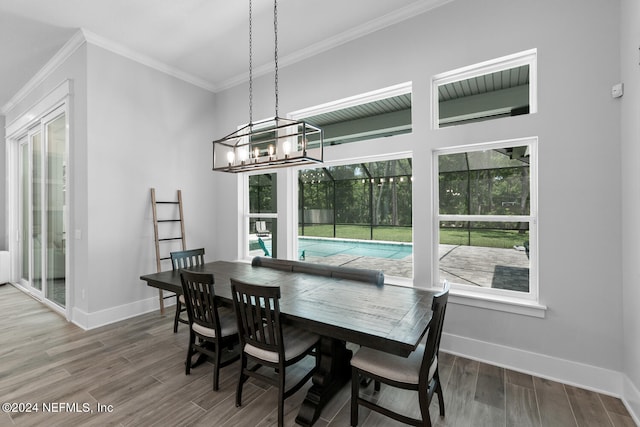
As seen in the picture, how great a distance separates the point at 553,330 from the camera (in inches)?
90.0

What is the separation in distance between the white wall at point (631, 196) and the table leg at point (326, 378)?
1.90 m

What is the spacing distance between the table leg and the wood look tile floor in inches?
3.0

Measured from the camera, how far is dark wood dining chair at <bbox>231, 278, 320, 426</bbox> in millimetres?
1761

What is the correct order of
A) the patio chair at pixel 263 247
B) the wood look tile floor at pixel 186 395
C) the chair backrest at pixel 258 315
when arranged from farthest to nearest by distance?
the patio chair at pixel 263 247 < the wood look tile floor at pixel 186 395 < the chair backrest at pixel 258 315

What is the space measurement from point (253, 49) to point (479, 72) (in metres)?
2.65

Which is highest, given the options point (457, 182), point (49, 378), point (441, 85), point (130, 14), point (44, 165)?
point (130, 14)

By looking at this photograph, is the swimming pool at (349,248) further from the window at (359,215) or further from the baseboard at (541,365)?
the baseboard at (541,365)

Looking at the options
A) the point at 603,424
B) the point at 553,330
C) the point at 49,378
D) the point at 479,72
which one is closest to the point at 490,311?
the point at 553,330

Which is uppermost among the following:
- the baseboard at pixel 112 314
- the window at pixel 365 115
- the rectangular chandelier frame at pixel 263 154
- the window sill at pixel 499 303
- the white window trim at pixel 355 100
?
the white window trim at pixel 355 100

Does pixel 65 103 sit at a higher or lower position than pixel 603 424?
higher

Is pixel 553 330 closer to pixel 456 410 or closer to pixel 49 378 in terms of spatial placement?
pixel 456 410

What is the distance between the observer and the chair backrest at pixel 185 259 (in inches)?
123

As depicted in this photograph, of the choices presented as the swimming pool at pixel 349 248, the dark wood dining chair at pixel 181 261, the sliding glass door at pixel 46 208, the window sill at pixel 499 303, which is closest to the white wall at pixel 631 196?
the window sill at pixel 499 303

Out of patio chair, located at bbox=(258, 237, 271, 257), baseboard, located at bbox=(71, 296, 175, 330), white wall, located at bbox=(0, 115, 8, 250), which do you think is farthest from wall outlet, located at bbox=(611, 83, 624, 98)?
white wall, located at bbox=(0, 115, 8, 250)
